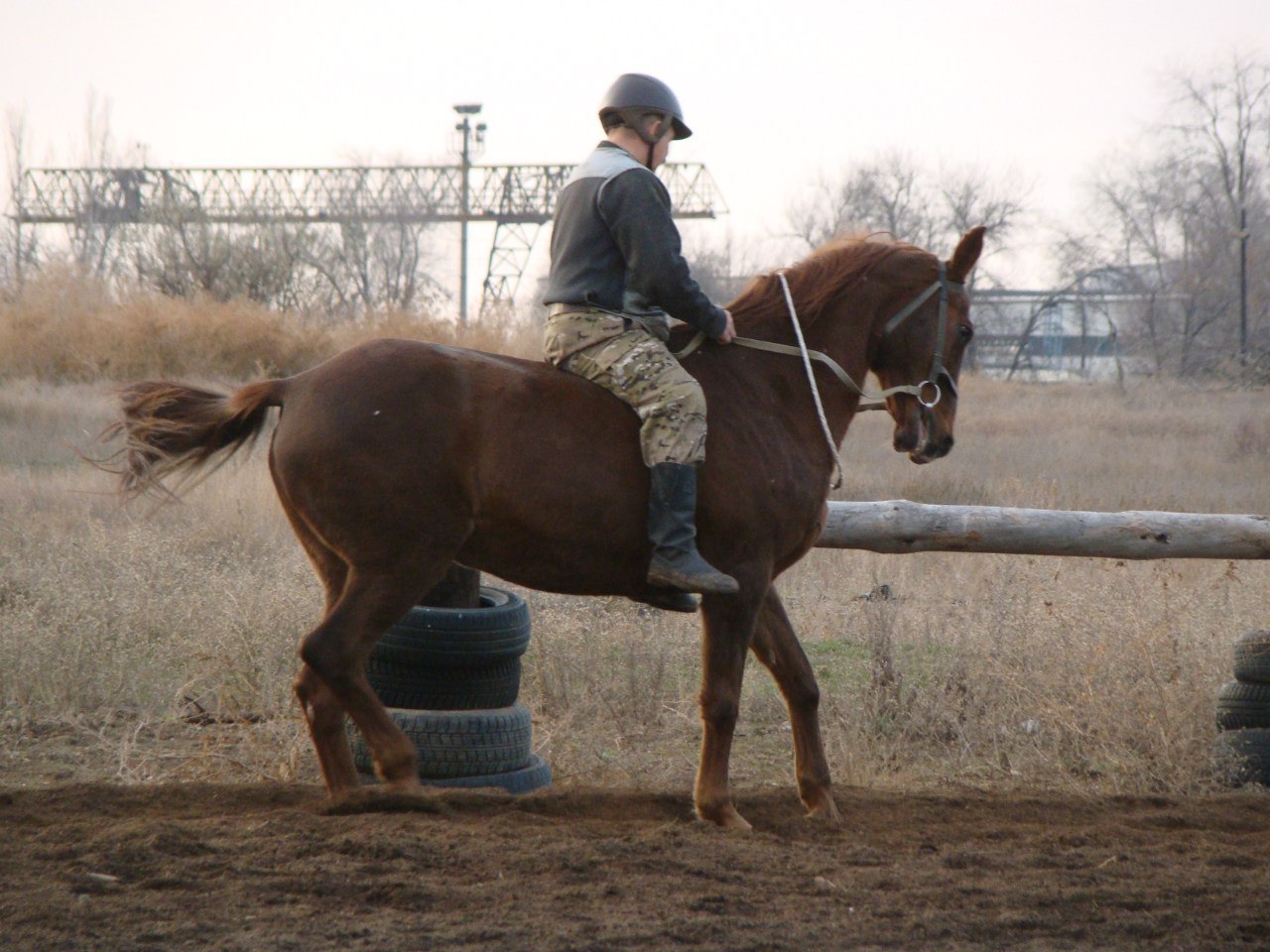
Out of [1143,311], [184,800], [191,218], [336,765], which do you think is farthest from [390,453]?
[1143,311]

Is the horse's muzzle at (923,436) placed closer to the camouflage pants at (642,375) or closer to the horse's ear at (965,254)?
the horse's ear at (965,254)

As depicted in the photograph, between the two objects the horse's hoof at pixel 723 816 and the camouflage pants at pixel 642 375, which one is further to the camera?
the horse's hoof at pixel 723 816

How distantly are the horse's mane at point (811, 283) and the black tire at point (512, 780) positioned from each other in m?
2.17

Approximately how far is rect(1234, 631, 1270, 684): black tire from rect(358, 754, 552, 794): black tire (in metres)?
3.49

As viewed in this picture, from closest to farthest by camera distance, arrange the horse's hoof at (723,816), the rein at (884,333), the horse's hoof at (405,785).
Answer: the horse's hoof at (405,785), the horse's hoof at (723,816), the rein at (884,333)

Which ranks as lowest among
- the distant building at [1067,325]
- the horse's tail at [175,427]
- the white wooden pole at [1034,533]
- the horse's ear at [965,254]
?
the white wooden pole at [1034,533]

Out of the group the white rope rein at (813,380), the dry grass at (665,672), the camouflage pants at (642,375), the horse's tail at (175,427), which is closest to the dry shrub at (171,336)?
the dry grass at (665,672)

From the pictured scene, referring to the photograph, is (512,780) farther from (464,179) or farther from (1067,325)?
(1067,325)

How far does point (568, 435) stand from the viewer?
4.84m

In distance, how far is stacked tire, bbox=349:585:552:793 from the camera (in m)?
5.35

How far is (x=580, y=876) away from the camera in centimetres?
405

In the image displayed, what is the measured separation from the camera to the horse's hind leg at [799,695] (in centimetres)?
523

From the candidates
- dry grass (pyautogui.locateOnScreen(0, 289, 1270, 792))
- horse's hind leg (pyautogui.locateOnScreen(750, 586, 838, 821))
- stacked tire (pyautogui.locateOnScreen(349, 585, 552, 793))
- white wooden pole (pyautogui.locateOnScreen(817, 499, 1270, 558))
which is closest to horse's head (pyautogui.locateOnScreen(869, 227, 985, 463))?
horse's hind leg (pyautogui.locateOnScreen(750, 586, 838, 821))

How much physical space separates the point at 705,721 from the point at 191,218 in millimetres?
24907
